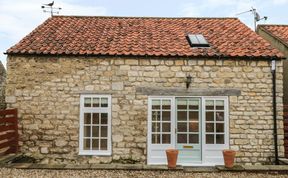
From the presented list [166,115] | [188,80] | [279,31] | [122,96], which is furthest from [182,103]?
[279,31]

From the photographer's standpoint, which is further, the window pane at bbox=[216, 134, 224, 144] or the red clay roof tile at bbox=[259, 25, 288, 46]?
the red clay roof tile at bbox=[259, 25, 288, 46]

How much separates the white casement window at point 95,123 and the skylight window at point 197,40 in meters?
3.46

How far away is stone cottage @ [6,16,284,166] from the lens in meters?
9.64

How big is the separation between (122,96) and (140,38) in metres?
2.58

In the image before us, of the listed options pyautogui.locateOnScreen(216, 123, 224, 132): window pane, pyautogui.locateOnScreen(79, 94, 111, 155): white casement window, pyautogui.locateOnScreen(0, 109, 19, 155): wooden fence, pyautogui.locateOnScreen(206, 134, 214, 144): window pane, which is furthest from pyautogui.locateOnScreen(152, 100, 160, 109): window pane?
pyautogui.locateOnScreen(0, 109, 19, 155): wooden fence

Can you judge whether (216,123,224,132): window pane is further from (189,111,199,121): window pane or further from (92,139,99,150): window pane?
(92,139,99,150): window pane

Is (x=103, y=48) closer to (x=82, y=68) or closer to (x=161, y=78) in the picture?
(x=82, y=68)

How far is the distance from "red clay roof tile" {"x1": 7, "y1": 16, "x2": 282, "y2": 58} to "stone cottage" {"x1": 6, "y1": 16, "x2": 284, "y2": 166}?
11 cm

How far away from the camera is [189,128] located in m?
9.78

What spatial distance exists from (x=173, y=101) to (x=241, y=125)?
232cm

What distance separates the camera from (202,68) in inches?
387

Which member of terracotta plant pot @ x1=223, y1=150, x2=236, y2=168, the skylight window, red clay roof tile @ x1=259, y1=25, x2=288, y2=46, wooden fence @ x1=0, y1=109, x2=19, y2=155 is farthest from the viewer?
red clay roof tile @ x1=259, y1=25, x2=288, y2=46

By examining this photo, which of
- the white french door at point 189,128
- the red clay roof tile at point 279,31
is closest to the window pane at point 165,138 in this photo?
the white french door at point 189,128

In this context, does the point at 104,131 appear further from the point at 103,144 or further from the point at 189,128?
the point at 189,128
